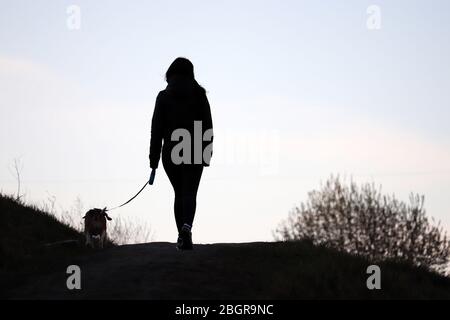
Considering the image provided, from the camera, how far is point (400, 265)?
990 cm

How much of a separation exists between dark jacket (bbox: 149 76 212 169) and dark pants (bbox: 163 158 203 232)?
0.56ft

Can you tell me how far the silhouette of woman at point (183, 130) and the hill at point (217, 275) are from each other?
0.79 meters

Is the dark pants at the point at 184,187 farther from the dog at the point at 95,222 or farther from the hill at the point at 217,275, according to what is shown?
the dog at the point at 95,222

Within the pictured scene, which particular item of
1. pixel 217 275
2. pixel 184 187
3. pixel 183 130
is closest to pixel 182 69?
pixel 183 130

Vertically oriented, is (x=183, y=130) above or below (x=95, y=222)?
above

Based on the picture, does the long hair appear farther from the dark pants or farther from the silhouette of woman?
the dark pants

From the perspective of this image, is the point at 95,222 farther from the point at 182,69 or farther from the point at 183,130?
the point at 182,69

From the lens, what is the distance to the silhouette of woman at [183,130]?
9.73 m

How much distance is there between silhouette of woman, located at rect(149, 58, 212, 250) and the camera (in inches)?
383

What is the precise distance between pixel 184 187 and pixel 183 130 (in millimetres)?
828

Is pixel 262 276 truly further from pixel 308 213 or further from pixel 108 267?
pixel 308 213

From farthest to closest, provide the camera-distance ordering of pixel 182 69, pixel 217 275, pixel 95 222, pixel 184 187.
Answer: pixel 95 222, pixel 182 69, pixel 184 187, pixel 217 275

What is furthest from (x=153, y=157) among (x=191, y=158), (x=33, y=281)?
(x=33, y=281)

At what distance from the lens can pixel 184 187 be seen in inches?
381
